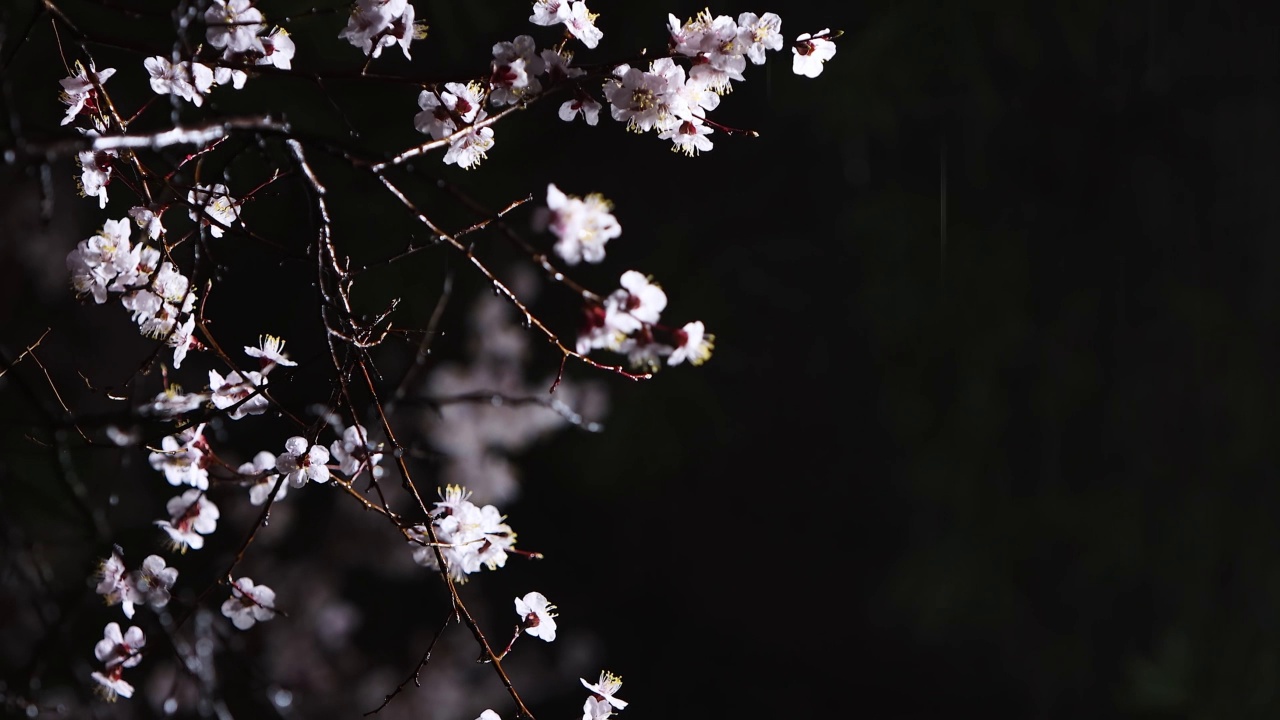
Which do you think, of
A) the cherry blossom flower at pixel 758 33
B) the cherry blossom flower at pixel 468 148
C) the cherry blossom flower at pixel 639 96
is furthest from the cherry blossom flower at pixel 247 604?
the cherry blossom flower at pixel 758 33

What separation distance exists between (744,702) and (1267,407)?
201 centimetres

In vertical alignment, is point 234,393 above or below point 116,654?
above

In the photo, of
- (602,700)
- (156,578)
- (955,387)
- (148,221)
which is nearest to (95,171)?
(148,221)

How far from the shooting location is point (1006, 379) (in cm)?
287

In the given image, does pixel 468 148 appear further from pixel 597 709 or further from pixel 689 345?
pixel 597 709

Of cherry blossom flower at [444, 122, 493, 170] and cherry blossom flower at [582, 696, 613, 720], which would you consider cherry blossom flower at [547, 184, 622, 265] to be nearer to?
cherry blossom flower at [444, 122, 493, 170]

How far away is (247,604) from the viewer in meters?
0.92

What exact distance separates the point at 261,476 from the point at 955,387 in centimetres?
242

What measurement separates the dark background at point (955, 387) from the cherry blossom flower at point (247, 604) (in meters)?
1.93

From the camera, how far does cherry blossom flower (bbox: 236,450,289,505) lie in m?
0.88

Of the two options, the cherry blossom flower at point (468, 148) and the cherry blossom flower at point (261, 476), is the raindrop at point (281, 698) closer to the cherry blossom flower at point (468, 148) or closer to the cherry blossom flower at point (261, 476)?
the cherry blossom flower at point (261, 476)

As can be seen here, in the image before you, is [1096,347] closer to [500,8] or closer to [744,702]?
[744,702]

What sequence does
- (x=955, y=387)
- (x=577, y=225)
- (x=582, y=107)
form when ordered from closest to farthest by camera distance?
(x=577, y=225)
(x=582, y=107)
(x=955, y=387)

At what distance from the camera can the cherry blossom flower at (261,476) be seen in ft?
2.87
